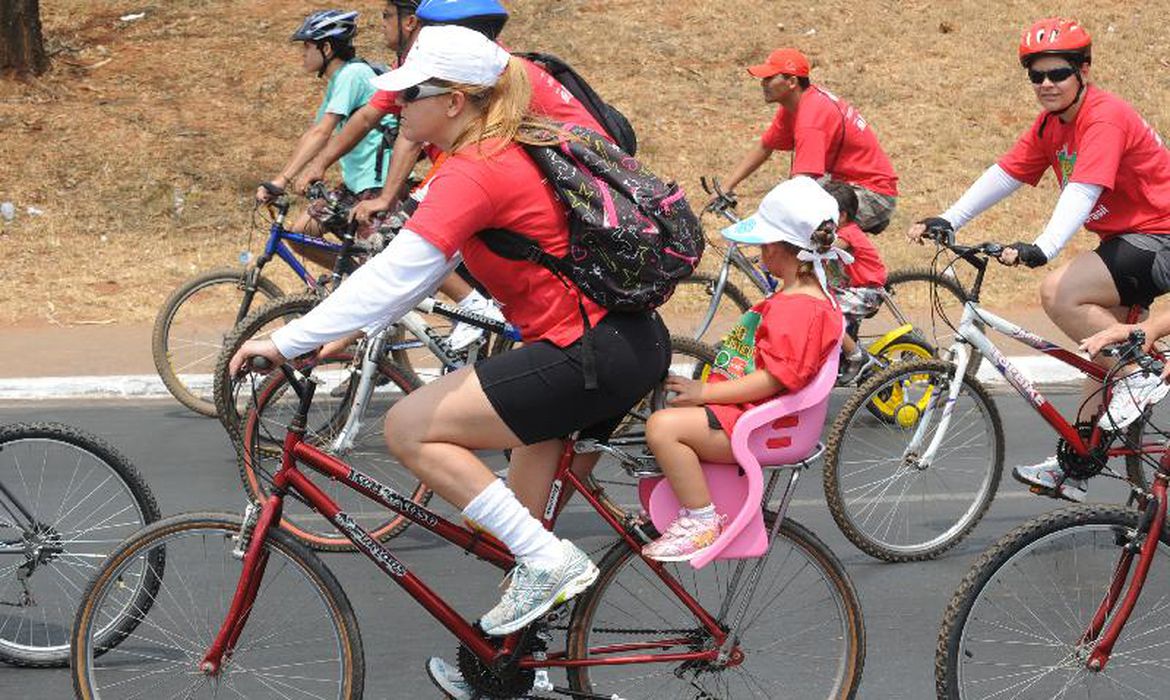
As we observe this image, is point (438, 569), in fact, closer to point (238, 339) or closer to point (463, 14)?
point (238, 339)

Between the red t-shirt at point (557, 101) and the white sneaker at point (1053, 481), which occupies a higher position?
the red t-shirt at point (557, 101)

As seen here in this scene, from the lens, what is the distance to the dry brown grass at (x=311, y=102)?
13.0 meters

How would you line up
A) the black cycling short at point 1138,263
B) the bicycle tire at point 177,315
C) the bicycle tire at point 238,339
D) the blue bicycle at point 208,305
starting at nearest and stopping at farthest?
the black cycling short at point 1138,263, the bicycle tire at point 238,339, the blue bicycle at point 208,305, the bicycle tire at point 177,315

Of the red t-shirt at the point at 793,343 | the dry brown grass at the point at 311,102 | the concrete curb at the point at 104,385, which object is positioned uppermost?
the red t-shirt at the point at 793,343

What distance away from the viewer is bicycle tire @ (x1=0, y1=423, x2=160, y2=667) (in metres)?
5.32

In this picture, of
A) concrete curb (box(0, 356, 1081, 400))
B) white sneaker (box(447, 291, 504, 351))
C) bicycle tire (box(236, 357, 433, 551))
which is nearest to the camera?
bicycle tire (box(236, 357, 433, 551))

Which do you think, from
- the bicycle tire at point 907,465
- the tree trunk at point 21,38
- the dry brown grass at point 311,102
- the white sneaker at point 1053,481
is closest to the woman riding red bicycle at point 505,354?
the bicycle tire at point 907,465

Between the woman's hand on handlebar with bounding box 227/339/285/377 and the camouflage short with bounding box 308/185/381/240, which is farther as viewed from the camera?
the camouflage short with bounding box 308/185/381/240

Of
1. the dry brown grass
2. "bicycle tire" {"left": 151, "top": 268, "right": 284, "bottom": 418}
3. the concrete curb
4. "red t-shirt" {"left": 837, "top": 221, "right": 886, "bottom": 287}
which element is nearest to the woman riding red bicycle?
"red t-shirt" {"left": 837, "top": 221, "right": 886, "bottom": 287}

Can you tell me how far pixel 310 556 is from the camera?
4.41m

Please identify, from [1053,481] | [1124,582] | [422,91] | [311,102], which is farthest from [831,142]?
[311,102]

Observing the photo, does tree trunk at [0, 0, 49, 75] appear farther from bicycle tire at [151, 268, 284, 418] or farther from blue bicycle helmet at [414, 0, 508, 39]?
blue bicycle helmet at [414, 0, 508, 39]

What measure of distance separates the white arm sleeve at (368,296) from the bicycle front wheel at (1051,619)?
165 centimetres

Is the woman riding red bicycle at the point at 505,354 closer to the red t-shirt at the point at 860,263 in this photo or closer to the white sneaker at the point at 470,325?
the white sneaker at the point at 470,325
